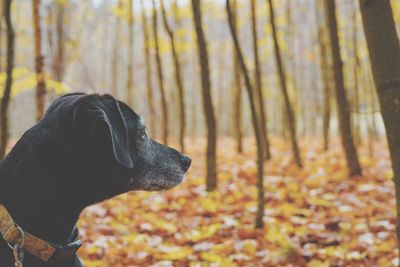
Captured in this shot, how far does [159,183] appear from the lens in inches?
128

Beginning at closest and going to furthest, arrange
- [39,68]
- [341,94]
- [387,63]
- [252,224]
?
[387,63], [252,224], [341,94], [39,68]

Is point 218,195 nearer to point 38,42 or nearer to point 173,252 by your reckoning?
point 173,252

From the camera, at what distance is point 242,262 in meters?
4.96

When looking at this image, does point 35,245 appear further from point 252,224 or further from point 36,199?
point 252,224

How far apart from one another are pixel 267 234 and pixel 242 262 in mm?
836

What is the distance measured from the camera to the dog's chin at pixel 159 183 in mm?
3166

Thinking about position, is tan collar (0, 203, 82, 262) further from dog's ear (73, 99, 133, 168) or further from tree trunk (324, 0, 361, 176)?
tree trunk (324, 0, 361, 176)

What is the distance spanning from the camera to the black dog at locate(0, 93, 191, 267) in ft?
8.43

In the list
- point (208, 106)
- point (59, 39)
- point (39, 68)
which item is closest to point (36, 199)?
point (208, 106)

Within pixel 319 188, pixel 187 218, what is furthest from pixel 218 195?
pixel 319 188

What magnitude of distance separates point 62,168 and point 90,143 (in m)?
0.21

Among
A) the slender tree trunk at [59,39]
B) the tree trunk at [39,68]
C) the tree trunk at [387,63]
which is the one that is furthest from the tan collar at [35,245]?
the slender tree trunk at [59,39]

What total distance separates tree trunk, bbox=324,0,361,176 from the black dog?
276 inches

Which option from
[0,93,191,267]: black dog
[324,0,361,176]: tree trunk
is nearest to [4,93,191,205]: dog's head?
[0,93,191,267]: black dog
